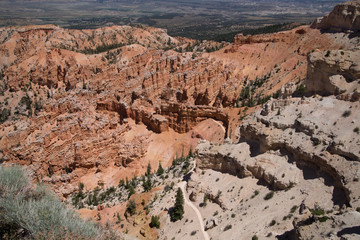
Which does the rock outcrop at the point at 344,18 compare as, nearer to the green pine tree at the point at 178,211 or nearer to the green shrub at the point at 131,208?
the green pine tree at the point at 178,211

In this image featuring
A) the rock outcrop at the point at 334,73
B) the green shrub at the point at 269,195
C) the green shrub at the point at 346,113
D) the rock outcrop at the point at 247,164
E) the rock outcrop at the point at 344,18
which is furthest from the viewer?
the rock outcrop at the point at 344,18

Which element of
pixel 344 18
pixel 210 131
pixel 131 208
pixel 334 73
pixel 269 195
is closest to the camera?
pixel 269 195

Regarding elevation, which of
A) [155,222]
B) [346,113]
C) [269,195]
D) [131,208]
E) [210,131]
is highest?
[346,113]

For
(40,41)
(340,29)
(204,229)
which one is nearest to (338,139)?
(204,229)

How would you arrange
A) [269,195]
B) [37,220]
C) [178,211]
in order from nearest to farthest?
[37,220] → [269,195] → [178,211]

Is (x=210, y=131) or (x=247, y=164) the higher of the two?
(x=247, y=164)

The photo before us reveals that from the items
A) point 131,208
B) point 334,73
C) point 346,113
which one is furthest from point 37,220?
point 334,73

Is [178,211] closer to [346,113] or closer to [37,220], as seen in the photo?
[37,220]

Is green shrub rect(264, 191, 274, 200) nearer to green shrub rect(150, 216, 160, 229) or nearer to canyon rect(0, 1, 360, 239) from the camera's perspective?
canyon rect(0, 1, 360, 239)

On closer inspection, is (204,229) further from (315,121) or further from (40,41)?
(40,41)

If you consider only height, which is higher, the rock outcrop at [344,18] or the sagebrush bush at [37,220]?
the rock outcrop at [344,18]

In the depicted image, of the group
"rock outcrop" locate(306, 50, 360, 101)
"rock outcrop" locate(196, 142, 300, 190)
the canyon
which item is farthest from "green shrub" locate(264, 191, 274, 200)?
"rock outcrop" locate(306, 50, 360, 101)

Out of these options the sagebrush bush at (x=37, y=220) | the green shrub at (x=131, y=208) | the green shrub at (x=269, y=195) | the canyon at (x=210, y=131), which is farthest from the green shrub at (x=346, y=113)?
the green shrub at (x=131, y=208)
